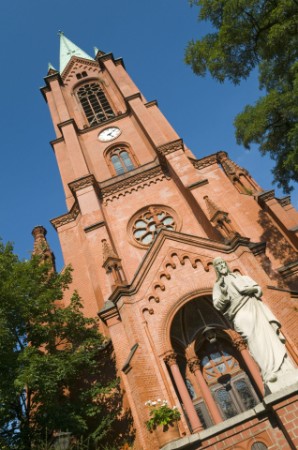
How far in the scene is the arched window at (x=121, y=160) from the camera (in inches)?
810

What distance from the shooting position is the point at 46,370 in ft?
32.1

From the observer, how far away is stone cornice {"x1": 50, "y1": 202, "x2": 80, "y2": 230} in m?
18.2

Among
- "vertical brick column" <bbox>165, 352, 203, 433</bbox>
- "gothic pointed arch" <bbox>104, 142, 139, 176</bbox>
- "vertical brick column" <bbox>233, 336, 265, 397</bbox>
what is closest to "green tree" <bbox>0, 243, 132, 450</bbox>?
"vertical brick column" <bbox>165, 352, 203, 433</bbox>

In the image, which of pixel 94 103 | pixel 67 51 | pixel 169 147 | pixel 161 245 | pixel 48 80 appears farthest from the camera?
pixel 67 51

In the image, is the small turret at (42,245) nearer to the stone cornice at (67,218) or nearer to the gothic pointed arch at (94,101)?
the stone cornice at (67,218)

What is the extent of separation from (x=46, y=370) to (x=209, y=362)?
527 centimetres

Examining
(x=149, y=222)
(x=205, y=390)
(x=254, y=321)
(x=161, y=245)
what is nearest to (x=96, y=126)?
(x=149, y=222)

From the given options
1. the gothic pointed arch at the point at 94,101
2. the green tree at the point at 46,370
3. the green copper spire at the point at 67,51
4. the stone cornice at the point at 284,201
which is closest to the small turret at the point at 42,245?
the green tree at the point at 46,370

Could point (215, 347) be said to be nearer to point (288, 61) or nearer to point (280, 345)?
point (280, 345)

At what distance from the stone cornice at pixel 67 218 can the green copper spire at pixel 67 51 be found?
1847cm

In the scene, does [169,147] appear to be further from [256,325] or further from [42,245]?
[256,325]

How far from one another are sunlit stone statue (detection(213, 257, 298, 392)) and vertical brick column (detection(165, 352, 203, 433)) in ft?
14.9

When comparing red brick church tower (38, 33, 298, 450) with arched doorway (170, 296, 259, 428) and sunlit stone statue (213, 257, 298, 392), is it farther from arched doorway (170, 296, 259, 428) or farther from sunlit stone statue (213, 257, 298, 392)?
sunlit stone statue (213, 257, 298, 392)

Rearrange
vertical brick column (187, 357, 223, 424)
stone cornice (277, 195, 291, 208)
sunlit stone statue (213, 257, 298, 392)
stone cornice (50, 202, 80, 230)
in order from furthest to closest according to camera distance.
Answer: stone cornice (50, 202, 80, 230) < stone cornice (277, 195, 291, 208) < vertical brick column (187, 357, 223, 424) < sunlit stone statue (213, 257, 298, 392)
